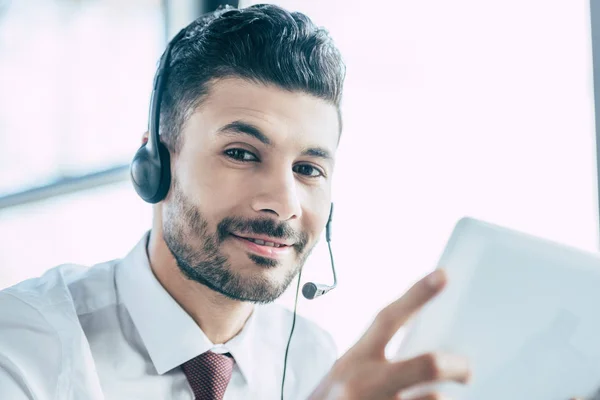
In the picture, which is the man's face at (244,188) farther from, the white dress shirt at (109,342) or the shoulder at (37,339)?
the shoulder at (37,339)

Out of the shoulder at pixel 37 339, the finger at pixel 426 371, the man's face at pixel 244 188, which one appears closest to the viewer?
the finger at pixel 426 371

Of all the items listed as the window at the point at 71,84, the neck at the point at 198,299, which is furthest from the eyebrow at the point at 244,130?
the window at the point at 71,84

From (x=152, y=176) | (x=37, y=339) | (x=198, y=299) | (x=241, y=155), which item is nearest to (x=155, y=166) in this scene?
(x=152, y=176)

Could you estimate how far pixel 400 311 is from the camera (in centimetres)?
69

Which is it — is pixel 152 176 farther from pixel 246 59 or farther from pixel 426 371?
pixel 426 371

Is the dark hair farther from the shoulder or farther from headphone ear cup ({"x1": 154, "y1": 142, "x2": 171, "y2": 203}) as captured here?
the shoulder

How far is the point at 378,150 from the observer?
1.79 m

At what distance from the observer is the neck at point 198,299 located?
48.9 inches

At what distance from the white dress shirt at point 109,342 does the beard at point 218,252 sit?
0.10 m

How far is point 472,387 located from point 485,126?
3.14ft

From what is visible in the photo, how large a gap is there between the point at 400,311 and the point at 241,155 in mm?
578

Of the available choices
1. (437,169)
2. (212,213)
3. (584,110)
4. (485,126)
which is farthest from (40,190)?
(584,110)

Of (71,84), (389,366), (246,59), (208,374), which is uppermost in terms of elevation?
(246,59)

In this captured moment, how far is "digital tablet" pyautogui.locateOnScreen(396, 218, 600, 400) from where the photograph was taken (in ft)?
2.18
